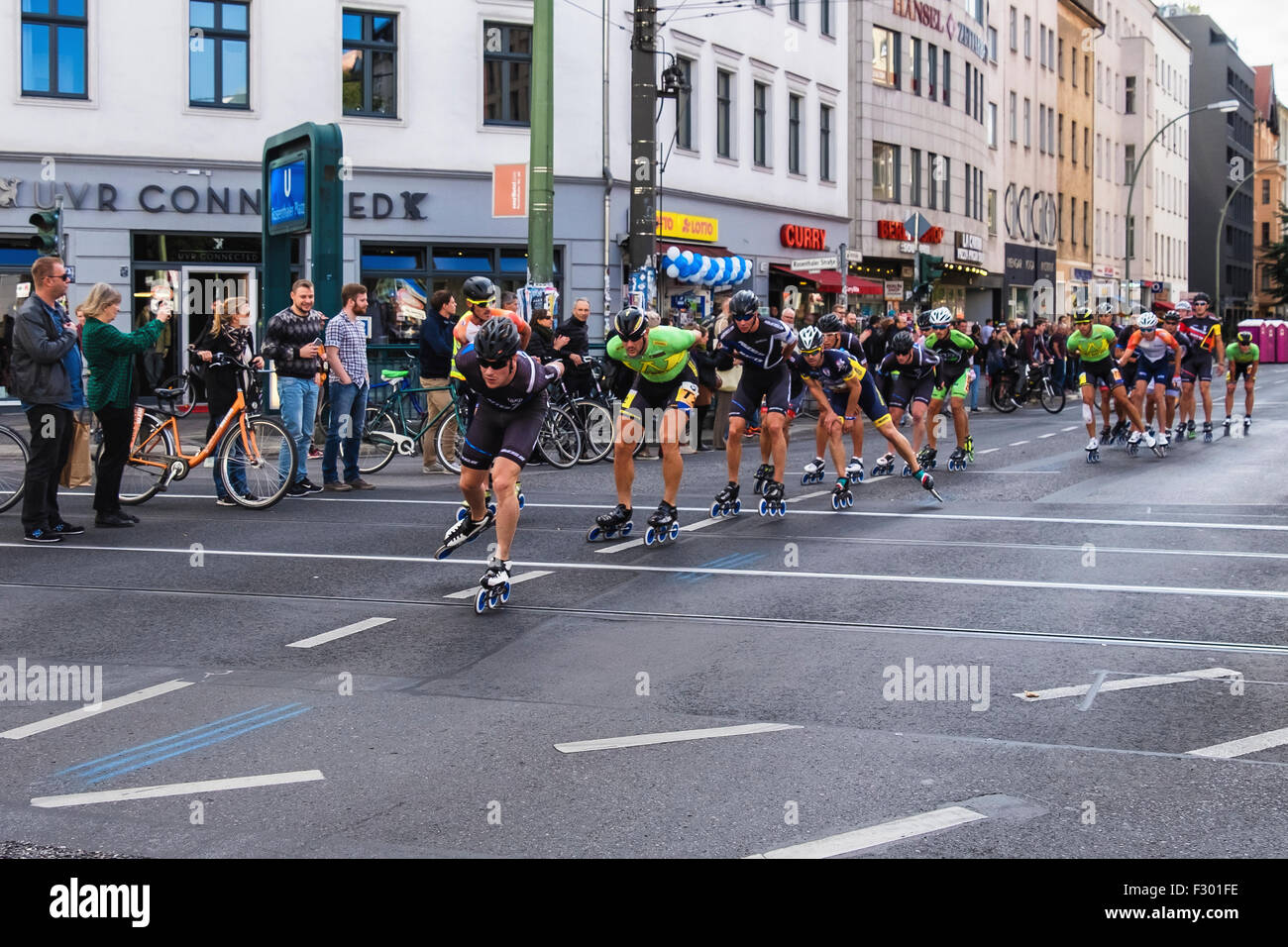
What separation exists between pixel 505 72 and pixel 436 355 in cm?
1446

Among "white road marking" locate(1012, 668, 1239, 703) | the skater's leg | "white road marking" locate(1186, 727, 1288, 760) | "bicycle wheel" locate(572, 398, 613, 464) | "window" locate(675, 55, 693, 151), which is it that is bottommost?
"white road marking" locate(1186, 727, 1288, 760)

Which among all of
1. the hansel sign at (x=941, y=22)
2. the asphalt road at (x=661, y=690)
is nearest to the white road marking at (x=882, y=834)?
the asphalt road at (x=661, y=690)

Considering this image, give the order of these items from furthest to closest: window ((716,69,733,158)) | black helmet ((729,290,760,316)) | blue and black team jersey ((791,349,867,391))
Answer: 1. window ((716,69,733,158))
2. blue and black team jersey ((791,349,867,391))
3. black helmet ((729,290,760,316))

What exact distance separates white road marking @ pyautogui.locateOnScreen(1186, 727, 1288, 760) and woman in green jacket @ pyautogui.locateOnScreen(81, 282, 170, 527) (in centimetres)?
840

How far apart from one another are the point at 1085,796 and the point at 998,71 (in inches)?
2290

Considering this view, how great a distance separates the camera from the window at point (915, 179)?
163 ft

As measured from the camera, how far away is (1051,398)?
33.9 m

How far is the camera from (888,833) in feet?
16.5

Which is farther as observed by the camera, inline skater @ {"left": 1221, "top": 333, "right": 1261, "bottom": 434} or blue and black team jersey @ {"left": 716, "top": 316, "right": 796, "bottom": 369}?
inline skater @ {"left": 1221, "top": 333, "right": 1261, "bottom": 434}

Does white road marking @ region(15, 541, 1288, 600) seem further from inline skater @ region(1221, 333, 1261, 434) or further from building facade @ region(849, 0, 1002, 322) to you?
building facade @ region(849, 0, 1002, 322)

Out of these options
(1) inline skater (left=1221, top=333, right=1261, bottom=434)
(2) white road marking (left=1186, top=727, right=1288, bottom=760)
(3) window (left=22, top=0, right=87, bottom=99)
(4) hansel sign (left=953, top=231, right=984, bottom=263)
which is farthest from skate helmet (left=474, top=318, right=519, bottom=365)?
(4) hansel sign (left=953, top=231, right=984, bottom=263)

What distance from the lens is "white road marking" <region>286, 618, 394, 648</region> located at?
324 inches

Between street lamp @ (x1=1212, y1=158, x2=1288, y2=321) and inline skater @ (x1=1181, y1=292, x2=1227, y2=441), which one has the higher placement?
street lamp @ (x1=1212, y1=158, x2=1288, y2=321)

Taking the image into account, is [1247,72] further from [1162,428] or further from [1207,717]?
[1207,717]
